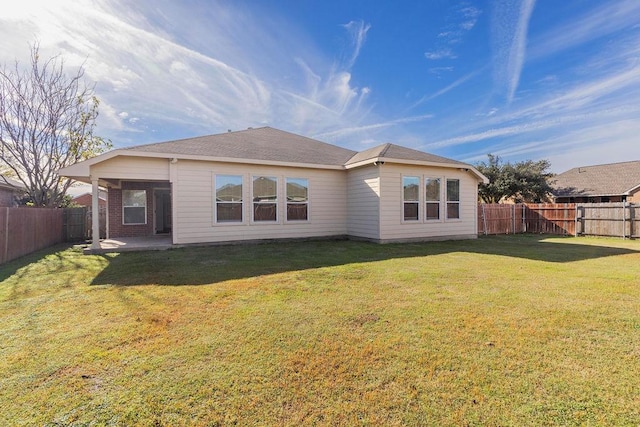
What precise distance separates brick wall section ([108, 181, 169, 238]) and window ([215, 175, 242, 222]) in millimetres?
4439

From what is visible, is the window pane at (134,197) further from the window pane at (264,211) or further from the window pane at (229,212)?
the window pane at (264,211)

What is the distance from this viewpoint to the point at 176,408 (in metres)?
2.02

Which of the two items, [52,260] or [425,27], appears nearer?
[52,260]

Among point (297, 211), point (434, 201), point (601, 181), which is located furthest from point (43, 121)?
point (601, 181)

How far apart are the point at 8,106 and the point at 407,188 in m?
17.5

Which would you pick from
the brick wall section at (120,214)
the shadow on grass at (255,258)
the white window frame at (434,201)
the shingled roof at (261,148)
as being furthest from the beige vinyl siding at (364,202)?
the brick wall section at (120,214)

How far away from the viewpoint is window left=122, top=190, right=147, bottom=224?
12.3 m

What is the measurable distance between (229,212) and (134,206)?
540 cm

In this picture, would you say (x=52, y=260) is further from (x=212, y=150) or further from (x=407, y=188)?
(x=407, y=188)

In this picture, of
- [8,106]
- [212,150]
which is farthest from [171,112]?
[212,150]

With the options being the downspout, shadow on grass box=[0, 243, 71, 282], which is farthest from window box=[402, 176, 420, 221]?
shadow on grass box=[0, 243, 71, 282]

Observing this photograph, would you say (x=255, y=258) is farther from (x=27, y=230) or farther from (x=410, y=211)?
(x=27, y=230)

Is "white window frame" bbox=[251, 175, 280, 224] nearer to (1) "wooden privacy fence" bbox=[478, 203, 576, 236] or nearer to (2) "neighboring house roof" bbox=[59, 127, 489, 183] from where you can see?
(2) "neighboring house roof" bbox=[59, 127, 489, 183]

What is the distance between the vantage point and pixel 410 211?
10875mm
